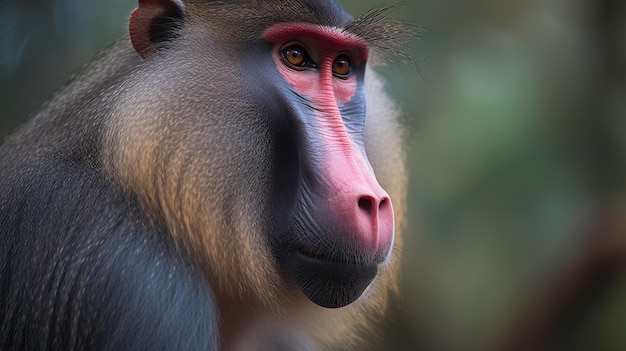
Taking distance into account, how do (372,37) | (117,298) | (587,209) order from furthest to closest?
(587,209) → (372,37) → (117,298)

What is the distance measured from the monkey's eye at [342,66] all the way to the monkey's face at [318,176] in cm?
3

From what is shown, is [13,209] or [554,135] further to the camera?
[554,135]

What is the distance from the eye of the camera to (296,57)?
2850mm

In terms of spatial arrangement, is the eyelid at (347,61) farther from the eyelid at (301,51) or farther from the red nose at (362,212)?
the red nose at (362,212)

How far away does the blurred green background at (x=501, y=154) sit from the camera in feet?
21.1

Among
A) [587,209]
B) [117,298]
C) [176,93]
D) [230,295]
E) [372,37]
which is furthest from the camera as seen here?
[587,209]

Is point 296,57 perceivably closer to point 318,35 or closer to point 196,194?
point 318,35

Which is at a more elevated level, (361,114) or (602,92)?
(361,114)

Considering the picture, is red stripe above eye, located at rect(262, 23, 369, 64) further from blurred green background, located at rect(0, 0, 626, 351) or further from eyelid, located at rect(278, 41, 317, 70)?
blurred green background, located at rect(0, 0, 626, 351)

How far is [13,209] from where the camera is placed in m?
2.74

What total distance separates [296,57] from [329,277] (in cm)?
79

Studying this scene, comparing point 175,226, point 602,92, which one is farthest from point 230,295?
point 602,92

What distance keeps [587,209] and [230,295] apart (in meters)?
3.60

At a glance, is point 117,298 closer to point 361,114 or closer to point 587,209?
point 361,114
